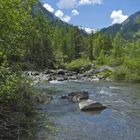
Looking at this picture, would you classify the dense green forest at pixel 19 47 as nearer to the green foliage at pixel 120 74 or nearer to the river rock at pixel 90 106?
the river rock at pixel 90 106

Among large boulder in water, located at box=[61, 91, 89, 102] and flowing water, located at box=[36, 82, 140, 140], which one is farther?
large boulder in water, located at box=[61, 91, 89, 102]

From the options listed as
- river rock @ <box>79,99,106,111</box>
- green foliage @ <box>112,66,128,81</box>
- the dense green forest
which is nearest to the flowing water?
river rock @ <box>79,99,106,111</box>

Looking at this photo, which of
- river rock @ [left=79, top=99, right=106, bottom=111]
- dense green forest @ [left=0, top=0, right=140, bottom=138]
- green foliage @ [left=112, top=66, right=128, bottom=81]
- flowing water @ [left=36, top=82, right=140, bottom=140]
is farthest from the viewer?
green foliage @ [left=112, top=66, right=128, bottom=81]

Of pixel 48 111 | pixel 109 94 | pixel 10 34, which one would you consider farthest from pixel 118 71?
pixel 10 34

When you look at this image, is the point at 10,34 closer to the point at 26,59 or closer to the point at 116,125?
the point at 26,59

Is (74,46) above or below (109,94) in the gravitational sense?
above

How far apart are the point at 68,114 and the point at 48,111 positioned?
184 centimetres

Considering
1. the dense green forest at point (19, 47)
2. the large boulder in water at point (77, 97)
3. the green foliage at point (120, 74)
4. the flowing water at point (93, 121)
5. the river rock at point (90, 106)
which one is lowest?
the flowing water at point (93, 121)

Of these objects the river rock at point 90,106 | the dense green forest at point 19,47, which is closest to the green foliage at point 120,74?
the river rock at point 90,106

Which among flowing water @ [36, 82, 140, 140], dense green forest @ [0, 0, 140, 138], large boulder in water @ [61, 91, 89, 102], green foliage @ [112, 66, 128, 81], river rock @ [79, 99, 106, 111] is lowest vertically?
flowing water @ [36, 82, 140, 140]

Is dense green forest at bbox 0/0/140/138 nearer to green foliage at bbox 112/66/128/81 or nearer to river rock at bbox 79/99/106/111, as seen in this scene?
river rock at bbox 79/99/106/111

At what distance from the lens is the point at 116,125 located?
22.2 metres

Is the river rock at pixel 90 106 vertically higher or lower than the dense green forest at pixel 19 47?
lower

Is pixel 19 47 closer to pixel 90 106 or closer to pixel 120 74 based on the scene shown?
pixel 90 106
